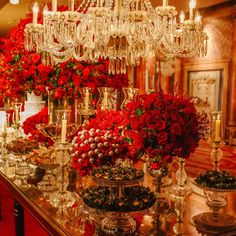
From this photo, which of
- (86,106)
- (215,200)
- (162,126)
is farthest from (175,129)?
(86,106)

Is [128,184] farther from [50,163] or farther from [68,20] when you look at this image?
[68,20]

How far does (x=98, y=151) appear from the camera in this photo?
1908mm

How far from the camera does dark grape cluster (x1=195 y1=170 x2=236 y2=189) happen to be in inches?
65.7

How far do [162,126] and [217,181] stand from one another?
365 mm

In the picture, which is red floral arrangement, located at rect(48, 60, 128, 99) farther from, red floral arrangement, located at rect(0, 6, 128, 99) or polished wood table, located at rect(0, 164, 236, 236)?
polished wood table, located at rect(0, 164, 236, 236)

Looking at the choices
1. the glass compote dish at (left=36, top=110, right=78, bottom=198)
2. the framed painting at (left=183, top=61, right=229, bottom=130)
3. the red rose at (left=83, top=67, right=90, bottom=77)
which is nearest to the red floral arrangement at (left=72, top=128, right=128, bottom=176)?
the glass compote dish at (left=36, top=110, right=78, bottom=198)

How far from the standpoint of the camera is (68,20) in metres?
2.72

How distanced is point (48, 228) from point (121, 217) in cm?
39

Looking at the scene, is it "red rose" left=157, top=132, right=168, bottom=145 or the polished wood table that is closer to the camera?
the polished wood table

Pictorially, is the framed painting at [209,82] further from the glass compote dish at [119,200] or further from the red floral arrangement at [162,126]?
the glass compote dish at [119,200]

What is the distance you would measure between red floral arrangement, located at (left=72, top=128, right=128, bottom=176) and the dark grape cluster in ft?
1.40

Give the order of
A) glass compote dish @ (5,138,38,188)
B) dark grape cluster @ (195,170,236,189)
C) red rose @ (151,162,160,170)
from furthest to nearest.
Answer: glass compote dish @ (5,138,38,188) < red rose @ (151,162,160,170) < dark grape cluster @ (195,170,236,189)

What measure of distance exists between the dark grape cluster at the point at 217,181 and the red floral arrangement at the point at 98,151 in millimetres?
428

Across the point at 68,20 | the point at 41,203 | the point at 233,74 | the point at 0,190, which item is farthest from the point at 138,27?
the point at 233,74
